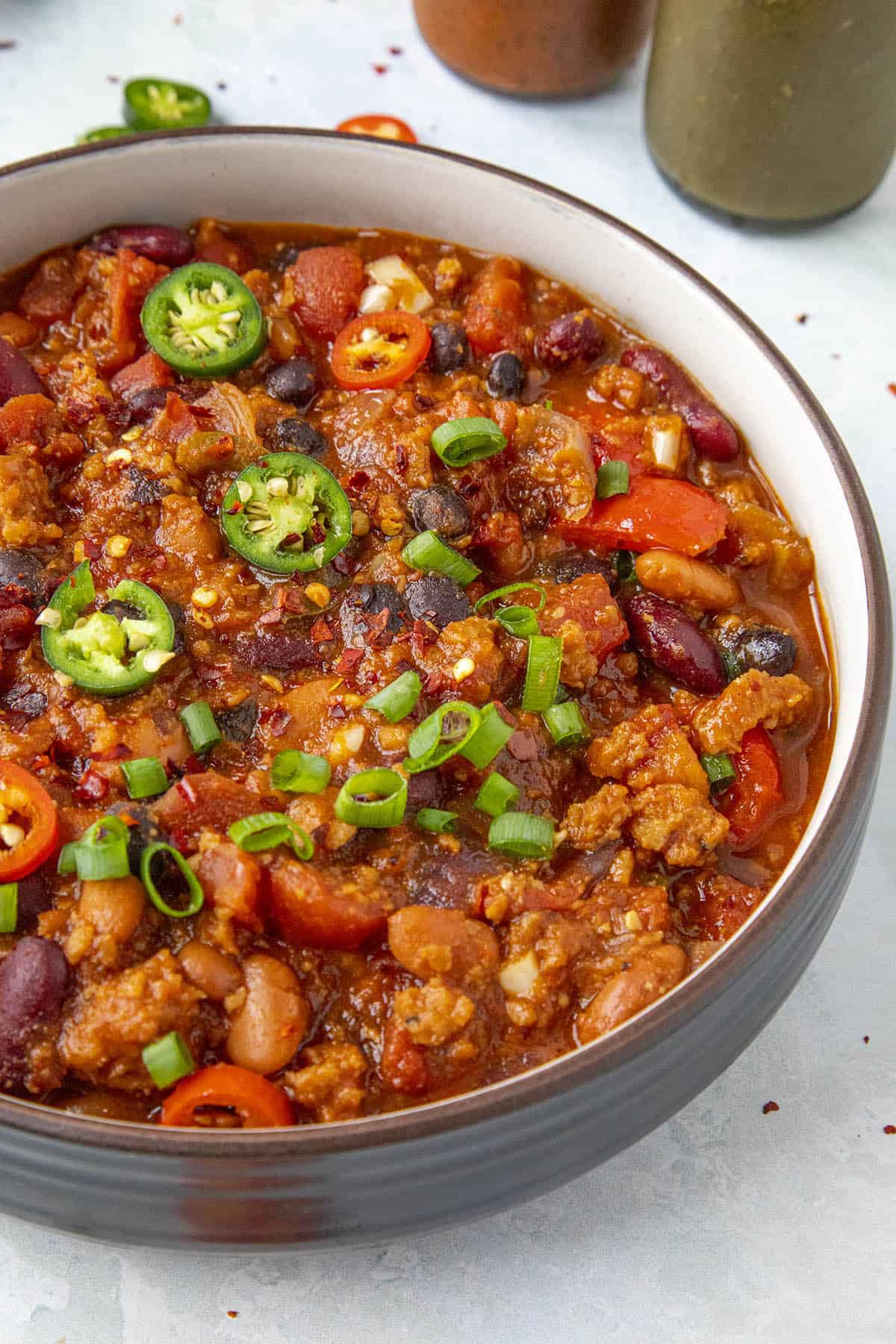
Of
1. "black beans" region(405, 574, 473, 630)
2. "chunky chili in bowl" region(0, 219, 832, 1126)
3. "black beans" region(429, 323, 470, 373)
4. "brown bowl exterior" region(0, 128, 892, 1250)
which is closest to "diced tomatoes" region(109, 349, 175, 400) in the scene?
"chunky chili in bowl" region(0, 219, 832, 1126)

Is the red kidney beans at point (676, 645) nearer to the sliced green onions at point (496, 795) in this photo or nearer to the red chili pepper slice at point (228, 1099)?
the sliced green onions at point (496, 795)

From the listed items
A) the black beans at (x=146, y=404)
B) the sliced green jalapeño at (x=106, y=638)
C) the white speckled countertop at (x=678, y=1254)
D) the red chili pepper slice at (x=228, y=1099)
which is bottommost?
the white speckled countertop at (x=678, y=1254)

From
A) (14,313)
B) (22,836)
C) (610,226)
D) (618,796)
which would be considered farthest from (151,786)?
(610,226)

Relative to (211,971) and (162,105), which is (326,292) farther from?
(211,971)

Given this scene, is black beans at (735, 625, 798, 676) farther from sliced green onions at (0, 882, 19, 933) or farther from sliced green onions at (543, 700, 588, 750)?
sliced green onions at (0, 882, 19, 933)

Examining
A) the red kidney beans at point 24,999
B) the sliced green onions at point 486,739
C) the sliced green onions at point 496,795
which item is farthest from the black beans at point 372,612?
the red kidney beans at point 24,999

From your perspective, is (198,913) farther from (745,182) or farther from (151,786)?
(745,182)

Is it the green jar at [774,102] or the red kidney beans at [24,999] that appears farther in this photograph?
the green jar at [774,102]

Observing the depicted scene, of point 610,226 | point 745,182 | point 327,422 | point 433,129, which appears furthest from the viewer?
point 433,129
